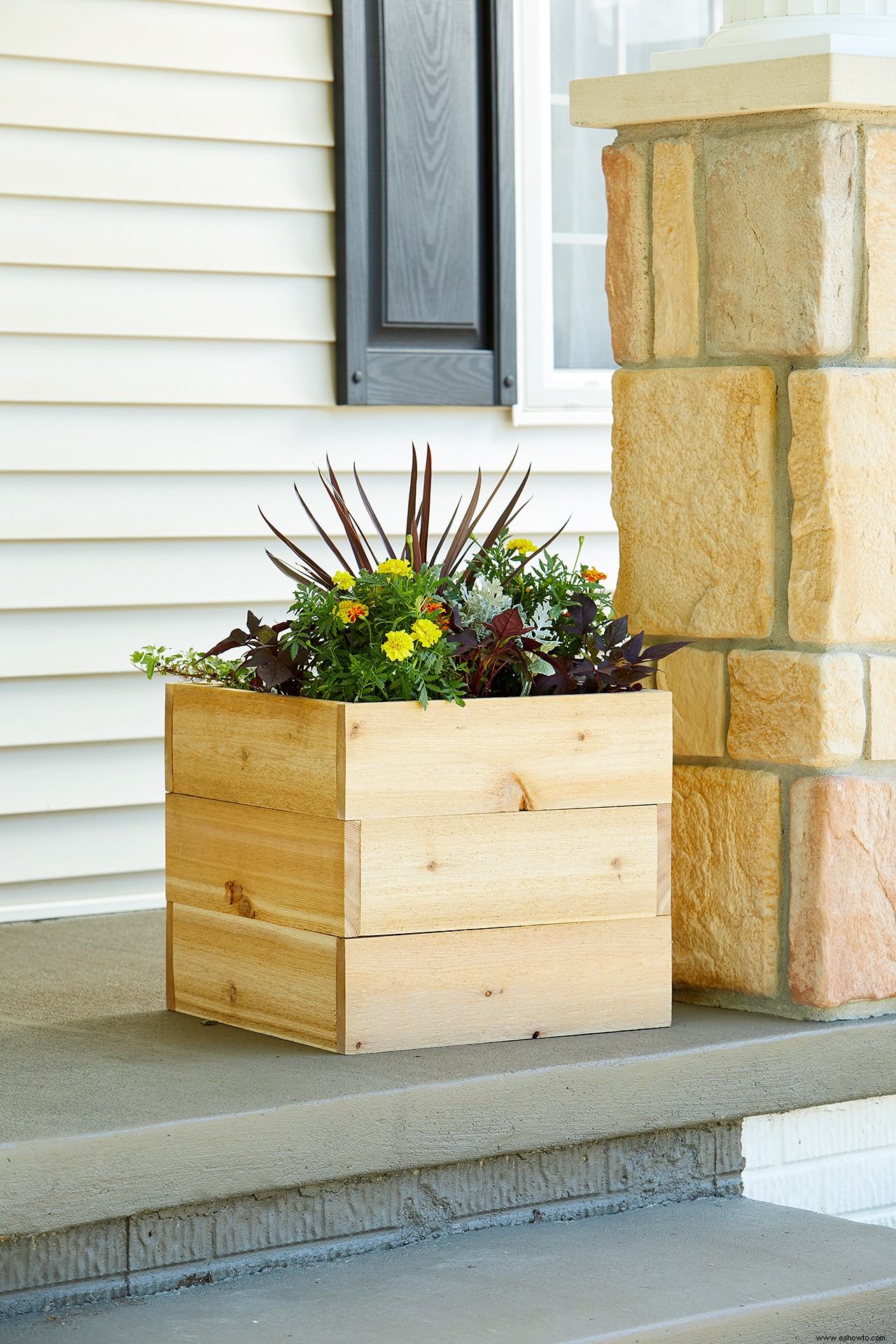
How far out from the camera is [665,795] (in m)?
2.43

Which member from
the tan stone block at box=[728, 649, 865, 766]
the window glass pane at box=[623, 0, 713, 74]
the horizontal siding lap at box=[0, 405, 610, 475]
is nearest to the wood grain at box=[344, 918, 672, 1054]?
the tan stone block at box=[728, 649, 865, 766]

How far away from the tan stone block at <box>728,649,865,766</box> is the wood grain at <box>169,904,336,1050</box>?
0.67m

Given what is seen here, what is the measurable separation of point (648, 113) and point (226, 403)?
1.40m

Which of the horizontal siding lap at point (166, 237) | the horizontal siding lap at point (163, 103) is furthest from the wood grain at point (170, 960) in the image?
the horizontal siding lap at point (163, 103)

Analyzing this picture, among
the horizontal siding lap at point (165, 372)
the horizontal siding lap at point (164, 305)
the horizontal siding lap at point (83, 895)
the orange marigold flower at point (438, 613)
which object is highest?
the horizontal siding lap at point (164, 305)

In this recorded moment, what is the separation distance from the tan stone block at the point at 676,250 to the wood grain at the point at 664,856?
0.65 meters

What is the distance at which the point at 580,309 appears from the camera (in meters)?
4.25

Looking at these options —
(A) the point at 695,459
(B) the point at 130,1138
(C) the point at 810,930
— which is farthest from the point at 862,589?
(B) the point at 130,1138

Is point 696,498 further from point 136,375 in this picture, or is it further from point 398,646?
point 136,375

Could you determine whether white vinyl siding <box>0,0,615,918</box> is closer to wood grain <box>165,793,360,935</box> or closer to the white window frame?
the white window frame

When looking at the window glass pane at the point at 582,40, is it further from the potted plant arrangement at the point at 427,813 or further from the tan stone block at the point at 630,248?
the potted plant arrangement at the point at 427,813

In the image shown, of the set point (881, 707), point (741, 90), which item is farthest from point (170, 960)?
point (741, 90)

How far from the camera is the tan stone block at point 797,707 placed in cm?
246

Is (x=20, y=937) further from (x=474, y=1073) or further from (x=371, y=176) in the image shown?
(x=371, y=176)
